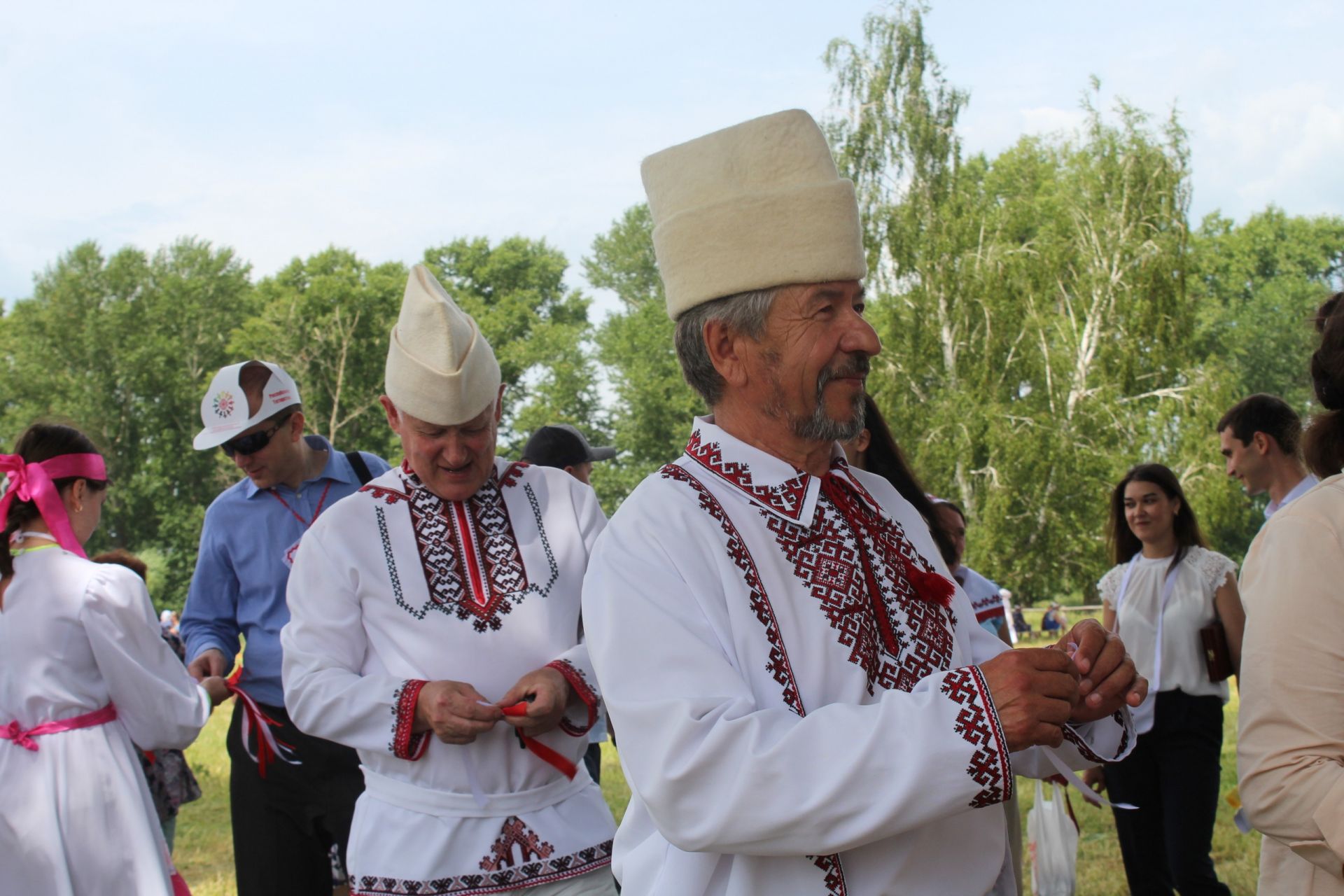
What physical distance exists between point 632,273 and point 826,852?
163ft

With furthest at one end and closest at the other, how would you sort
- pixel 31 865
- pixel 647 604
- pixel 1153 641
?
pixel 1153 641, pixel 31 865, pixel 647 604

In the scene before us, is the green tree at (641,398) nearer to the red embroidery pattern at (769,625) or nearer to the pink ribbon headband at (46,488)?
the pink ribbon headband at (46,488)

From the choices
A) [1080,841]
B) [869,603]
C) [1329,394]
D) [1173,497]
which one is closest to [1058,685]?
[869,603]

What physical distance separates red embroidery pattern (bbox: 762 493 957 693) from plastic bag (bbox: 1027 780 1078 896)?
2356mm

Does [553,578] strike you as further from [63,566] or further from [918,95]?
[918,95]

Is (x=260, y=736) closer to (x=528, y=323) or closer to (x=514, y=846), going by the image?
(x=514, y=846)

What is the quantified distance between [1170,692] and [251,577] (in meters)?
4.21

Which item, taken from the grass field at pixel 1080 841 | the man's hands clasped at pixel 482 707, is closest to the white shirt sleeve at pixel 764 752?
the man's hands clasped at pixel 482 707

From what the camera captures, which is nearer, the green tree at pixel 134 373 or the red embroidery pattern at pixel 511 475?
the red embroidery pattern at pixel 511 475

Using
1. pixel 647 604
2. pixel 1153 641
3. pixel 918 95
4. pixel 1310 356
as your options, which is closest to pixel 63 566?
pixel 647 604

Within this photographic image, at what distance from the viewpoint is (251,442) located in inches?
191

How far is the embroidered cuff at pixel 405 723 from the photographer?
3.15 meters

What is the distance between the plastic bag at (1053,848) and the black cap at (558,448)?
269cm

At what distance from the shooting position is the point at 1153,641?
605 centimetres
